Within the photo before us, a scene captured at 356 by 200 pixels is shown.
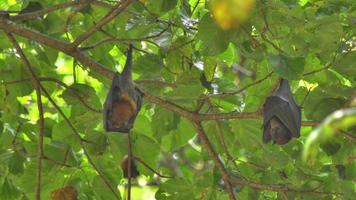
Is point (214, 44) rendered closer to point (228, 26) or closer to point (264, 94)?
point (228, 26)

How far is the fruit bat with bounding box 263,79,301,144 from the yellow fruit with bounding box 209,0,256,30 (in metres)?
0.46

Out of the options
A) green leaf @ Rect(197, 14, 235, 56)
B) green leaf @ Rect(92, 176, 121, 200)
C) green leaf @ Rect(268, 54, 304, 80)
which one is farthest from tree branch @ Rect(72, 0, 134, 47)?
green leaf @ Rect(92, 176, 121, 200)

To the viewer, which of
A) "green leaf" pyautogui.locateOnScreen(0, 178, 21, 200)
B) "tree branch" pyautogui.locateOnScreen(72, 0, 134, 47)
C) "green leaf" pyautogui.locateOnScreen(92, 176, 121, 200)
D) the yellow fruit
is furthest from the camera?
"green leaf" pyautogui.locateOnScreen(0, 178, 21, 200)

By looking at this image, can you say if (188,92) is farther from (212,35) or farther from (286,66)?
(286,66)

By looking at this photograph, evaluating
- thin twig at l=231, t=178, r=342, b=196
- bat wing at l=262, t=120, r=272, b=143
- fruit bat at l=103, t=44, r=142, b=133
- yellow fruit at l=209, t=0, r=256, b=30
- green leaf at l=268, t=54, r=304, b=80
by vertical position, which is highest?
yellow fruit at l=209, t=0, r=256, b=30

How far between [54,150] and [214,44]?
127 cm

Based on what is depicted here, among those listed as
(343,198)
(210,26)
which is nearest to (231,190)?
(343,198)

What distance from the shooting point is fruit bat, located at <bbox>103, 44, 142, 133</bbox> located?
3.47 metres

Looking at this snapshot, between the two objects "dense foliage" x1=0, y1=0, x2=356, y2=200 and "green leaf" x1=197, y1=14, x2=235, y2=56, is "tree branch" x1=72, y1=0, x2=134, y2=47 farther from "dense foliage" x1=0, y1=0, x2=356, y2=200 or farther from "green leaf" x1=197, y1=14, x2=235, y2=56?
"green leaf" x1=197, y1=14, x2=235, y2=56

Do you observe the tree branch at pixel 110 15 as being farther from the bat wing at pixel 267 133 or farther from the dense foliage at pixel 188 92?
the bat wing at pixel 267 133

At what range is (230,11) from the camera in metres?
2.87

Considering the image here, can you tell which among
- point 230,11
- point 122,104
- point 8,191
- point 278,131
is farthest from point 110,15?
point 8,191

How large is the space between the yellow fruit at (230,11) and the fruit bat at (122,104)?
0.57 m

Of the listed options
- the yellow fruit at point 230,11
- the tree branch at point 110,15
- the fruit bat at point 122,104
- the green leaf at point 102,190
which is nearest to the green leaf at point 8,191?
the green leaf at point 102,190
